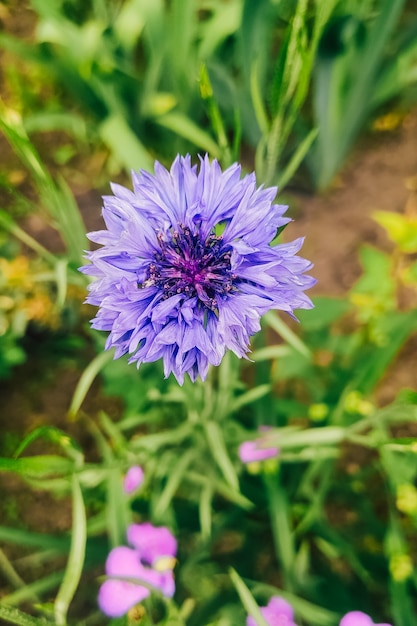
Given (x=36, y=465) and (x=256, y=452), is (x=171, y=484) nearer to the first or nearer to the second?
(x=256, y=452)

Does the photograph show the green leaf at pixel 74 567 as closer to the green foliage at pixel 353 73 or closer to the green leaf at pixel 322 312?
the green leaf at pixel 322 312

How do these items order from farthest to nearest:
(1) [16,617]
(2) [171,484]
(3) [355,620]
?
(2) [171,484]
(3) [355,620]
(1) [16,617]

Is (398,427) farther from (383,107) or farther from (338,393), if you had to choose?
(383,107)

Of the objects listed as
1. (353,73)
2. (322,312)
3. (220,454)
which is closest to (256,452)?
(220,454)

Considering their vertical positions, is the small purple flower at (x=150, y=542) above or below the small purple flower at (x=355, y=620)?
above

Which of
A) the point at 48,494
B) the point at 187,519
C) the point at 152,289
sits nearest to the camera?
the point at 152,289

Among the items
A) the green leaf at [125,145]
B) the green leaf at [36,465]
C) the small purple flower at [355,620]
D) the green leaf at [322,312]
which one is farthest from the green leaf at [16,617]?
Answer: the green leaf at [125,145]

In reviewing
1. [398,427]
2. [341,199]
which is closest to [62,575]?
[398,427]
